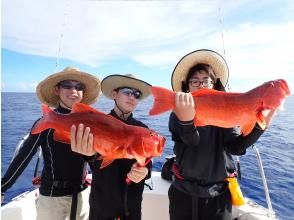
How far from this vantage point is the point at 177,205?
3074mm

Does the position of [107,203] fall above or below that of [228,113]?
below

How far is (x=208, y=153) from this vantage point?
9.99 feet

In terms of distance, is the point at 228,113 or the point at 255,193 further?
the point at 255,193

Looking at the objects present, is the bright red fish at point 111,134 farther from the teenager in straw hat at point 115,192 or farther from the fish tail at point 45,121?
the teenager in straw hat at point 115,192

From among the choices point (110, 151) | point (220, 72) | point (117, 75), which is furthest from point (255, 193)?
point (110, 151)

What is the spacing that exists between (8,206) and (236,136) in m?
3.95

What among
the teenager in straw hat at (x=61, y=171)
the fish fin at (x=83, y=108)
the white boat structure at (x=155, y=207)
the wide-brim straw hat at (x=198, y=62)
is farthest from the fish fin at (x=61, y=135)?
the white boat structure at (x=155, y=207)

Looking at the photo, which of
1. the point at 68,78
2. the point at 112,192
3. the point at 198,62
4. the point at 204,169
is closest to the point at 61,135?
the point at 112,192

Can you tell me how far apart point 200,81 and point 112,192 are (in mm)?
1608

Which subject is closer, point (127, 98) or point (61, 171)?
point (127, 98)

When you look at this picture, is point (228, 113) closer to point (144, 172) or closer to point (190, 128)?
point (190, 128)

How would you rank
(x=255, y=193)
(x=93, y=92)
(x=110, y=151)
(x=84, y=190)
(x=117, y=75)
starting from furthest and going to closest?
1. (x=255, y=193)
2. (x=93, y=92)
3. (x=84, y=190)
4. (x=117, y=75)
5. (x=110, y=151)

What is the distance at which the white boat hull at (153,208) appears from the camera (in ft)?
14.3

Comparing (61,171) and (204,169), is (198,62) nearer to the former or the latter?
(204,169)
